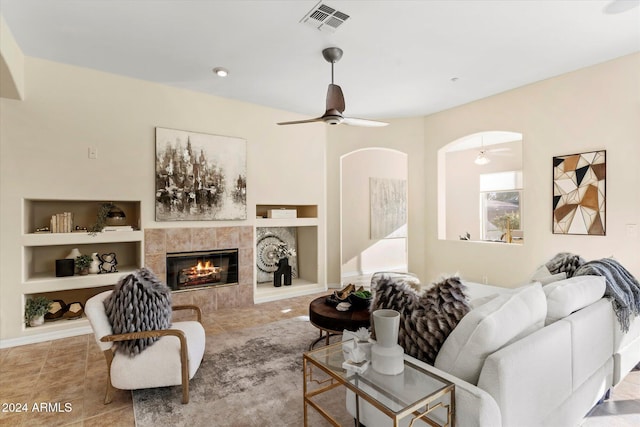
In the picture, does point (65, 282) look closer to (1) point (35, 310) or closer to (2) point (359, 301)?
(1) point (35, 310)

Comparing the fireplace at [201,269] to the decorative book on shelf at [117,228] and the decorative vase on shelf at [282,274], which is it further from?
the decorative vase on shelf at [282,274]

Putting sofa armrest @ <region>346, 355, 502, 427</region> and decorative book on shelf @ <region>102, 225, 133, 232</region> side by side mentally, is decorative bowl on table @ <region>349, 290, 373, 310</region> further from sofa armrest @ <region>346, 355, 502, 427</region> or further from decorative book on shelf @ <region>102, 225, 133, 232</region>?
decorative book on shelf @ <region>102, 225, 133, 232</region>

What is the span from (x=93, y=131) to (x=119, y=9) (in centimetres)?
161

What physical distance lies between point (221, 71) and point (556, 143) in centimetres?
416

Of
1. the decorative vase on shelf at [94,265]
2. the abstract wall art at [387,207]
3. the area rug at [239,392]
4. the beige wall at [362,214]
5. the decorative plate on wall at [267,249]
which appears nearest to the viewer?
the area rug at [239,392]

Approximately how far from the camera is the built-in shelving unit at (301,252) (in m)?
4.91

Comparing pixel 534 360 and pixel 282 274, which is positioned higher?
pixel 534 360

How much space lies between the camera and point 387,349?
1.54m

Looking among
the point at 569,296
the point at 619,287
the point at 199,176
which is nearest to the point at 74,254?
the point at 199,176

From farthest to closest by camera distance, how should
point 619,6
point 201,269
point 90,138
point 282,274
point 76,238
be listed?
point 282,274 < point 201,269 < point 90,138 < point 76,238 < point 619,6

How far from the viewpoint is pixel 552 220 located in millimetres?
4020

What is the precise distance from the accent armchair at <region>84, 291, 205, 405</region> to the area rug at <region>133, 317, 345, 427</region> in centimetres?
15

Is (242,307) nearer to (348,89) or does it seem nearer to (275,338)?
(275,338)

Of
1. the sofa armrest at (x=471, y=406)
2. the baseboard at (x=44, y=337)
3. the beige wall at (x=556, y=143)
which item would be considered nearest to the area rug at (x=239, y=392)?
the sofa armrest at (x=471, y=406)
